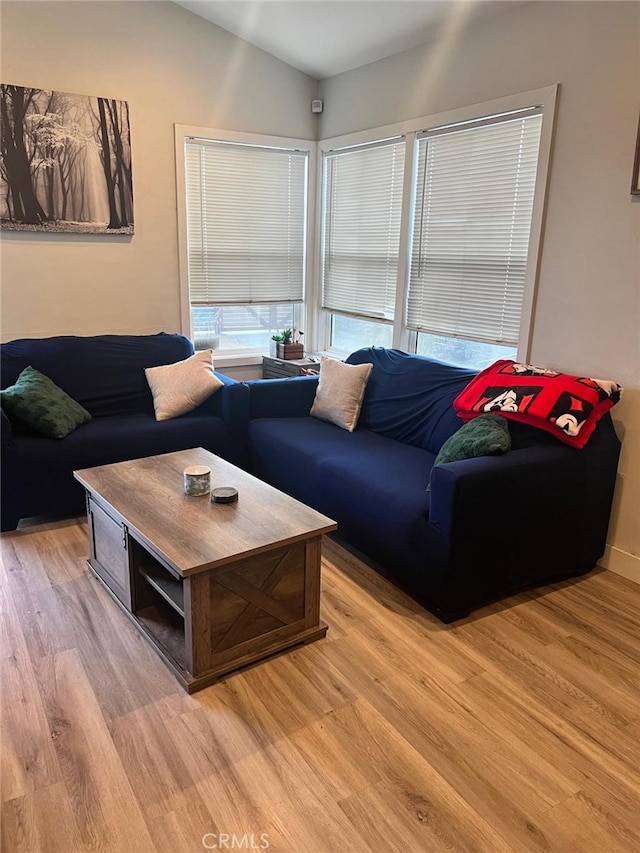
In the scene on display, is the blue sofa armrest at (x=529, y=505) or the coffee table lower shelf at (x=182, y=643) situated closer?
the coffee table lower shelf at (x=182, y=643)

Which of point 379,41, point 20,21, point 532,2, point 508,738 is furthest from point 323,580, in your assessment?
point 20,21

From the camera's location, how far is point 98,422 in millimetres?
3525

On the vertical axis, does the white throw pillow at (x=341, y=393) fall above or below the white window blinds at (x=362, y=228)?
below

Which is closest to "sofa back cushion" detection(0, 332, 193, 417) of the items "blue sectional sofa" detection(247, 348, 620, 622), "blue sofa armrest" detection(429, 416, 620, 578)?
"blue sectional sofa" detection(247, 348, 620, 622)

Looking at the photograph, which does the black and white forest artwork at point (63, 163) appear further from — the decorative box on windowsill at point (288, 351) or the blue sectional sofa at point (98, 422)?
the decorative box on windowsill at point (288, 351)

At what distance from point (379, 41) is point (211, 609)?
3.44m

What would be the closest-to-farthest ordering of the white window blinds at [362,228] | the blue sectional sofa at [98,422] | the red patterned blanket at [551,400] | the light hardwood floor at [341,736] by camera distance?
the light hardwood floor at [341,736] → the red patterned blanket at [551,400] → the blue sectional sofa at [98,422] → the white window blinds at [362,228]

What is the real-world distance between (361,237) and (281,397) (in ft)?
4.57

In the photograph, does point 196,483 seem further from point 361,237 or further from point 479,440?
point 361,237

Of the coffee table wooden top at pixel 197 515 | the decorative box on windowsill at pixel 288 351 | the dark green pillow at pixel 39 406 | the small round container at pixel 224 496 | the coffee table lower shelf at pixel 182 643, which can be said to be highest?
the decorative box on windowsill at pixel 288 351

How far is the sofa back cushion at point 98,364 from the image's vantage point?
3.54 meters

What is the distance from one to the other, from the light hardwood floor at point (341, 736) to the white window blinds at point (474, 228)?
1.63 metres

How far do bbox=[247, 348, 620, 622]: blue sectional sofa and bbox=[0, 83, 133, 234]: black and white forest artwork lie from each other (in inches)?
72.6

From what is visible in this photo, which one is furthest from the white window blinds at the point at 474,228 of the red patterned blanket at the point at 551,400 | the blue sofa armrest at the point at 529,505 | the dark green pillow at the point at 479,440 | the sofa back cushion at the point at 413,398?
the blue sofa armrest at the point at 529,505
